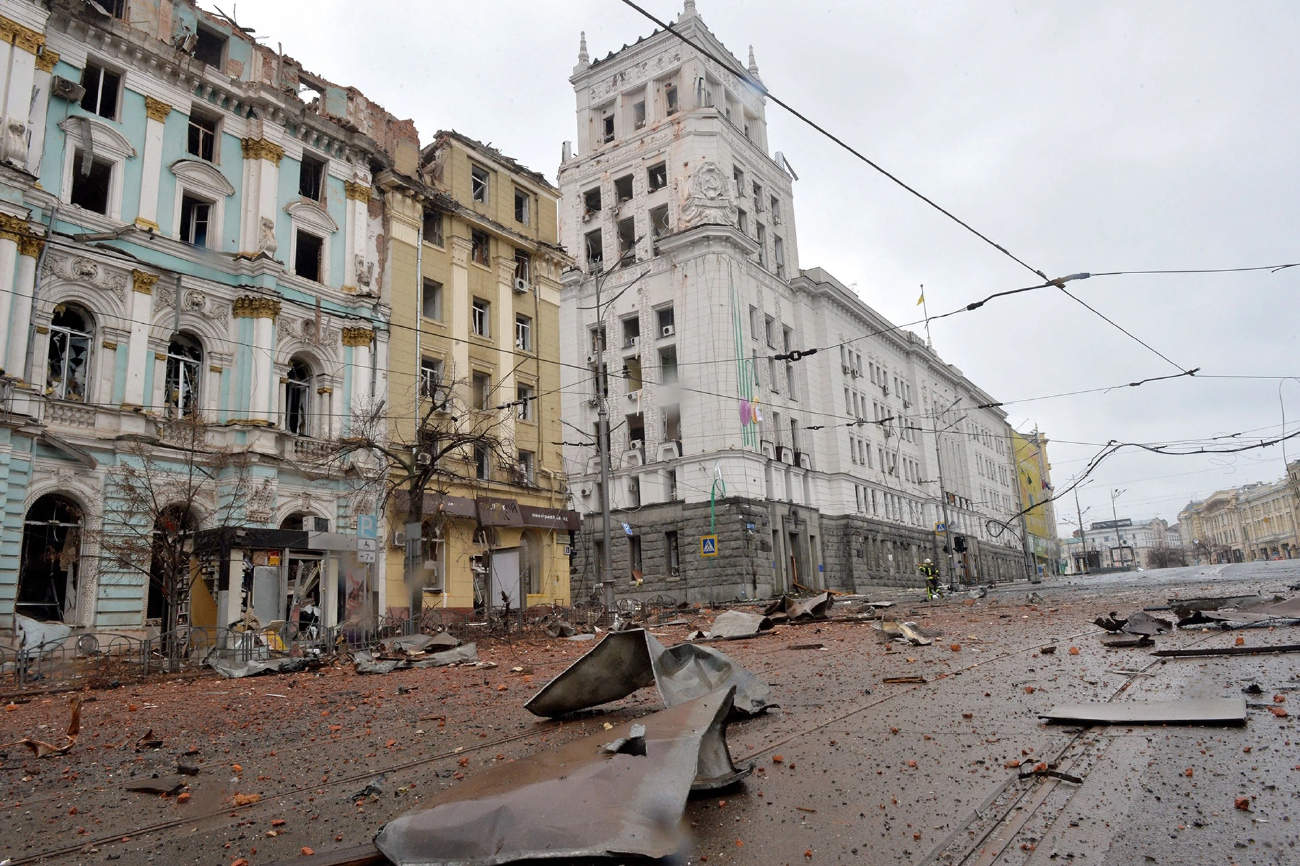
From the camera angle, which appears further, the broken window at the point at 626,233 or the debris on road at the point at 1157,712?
the broken window at the point at 626,233

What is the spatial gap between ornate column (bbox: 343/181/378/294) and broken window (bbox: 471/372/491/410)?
4763 millimetres

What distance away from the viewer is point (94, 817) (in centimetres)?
457

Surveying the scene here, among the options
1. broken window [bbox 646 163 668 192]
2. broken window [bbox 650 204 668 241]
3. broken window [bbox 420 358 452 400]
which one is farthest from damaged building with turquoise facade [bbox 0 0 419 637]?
broken window [bbox 646 163 668 192]

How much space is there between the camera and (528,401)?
30625 millimetres

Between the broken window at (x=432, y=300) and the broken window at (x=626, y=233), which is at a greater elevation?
the broken window at (x=626, y=233)

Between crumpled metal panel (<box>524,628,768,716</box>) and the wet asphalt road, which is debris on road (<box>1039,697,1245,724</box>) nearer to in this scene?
the wet asphalt road

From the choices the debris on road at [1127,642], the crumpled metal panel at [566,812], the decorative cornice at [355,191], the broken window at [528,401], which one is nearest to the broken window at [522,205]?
the broken window at [528,401]

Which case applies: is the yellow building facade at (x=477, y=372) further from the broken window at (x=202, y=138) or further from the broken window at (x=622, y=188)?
the broken window at (x=622, y=188)

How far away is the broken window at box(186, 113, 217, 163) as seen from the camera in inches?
905

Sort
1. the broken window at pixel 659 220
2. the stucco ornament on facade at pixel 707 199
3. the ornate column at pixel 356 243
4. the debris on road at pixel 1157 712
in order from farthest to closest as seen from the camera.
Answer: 1. the broken window at pixel 659 220
2. the stucco ornament on facade at pixel 707 199
3. the ornate column at pixel 356 243
4. the debris on road at pixel 1157 712

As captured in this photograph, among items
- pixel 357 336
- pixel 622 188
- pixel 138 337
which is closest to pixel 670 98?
pixel 622 188

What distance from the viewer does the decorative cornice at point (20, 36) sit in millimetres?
18453

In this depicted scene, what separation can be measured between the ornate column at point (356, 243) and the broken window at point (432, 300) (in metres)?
2.28

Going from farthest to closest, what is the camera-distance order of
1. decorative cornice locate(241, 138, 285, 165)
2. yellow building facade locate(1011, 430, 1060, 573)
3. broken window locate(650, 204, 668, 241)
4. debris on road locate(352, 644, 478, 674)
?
yellow building facade locate(1011, 430, 1060, 573)
broken window locate(650, 204, 668, 241)
decorative cornice locate(241, 138, 285, 165)
debris on road locate(352, 644, 478, 674)
